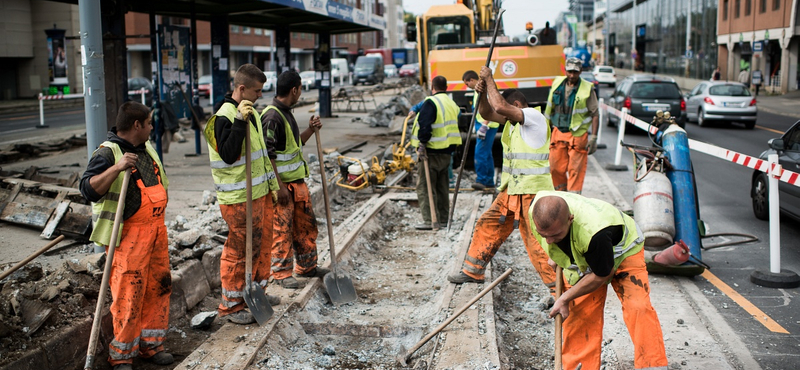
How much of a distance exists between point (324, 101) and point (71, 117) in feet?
30.1

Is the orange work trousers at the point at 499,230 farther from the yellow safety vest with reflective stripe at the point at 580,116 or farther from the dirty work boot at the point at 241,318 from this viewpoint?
the yellow safety vest with reflective stripe at the point at 580,116

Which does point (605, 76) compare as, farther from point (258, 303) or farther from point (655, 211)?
point (258, 303)

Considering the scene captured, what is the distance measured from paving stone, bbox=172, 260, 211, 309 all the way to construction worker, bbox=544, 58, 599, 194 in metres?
4.47

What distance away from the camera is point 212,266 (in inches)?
256

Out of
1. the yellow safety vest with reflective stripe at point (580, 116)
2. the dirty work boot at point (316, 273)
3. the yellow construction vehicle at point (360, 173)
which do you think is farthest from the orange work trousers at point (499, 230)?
the yellow construction vehicle at point (360, 173)

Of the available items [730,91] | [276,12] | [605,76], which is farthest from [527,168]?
[605,76]

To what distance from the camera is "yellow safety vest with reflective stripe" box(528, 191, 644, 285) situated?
3.78 meters

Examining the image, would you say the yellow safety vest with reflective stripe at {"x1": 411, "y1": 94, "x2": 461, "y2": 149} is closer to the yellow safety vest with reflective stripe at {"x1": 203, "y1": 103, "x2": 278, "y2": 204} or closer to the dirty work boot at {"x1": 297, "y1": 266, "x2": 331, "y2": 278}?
the dirty work boot at {"x1": 297, "y1": 266, "x2": 331, "y2": 278}

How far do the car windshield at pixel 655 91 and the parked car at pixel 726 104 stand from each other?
260cm

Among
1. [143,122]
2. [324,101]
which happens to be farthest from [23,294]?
[324,101]

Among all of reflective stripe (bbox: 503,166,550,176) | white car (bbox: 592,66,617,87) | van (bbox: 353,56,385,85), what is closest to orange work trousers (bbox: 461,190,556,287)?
reflective stripe (bbox: 503,166,550,176)

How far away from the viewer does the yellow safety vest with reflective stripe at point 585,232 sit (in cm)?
378

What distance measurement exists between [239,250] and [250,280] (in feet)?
0.90

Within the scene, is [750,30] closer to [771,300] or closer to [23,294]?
[771,300]
